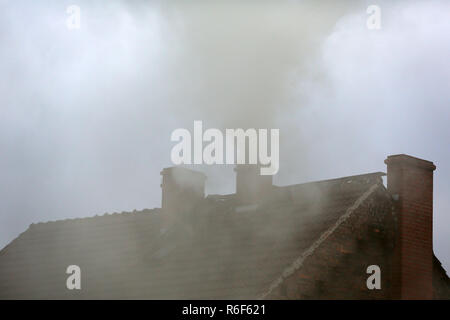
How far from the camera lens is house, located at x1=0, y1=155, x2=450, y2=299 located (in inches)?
765

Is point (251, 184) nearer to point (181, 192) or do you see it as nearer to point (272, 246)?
point (181, 192)

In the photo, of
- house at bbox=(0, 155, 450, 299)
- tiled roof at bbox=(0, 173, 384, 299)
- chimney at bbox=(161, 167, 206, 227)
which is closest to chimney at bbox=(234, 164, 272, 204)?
house at bbox=(0, 155, 450, 299)

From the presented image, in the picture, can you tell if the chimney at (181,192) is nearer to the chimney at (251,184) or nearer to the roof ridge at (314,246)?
the chimney at (251,184)

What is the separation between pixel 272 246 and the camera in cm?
2038

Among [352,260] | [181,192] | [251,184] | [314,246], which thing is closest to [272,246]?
[314,246]

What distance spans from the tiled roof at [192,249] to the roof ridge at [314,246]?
0.30ft

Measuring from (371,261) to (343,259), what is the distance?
99cm

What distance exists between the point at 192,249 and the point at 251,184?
2.56 meters

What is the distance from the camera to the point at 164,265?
879 inches

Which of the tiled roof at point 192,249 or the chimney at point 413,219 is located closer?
the tiled roof at point 192,249

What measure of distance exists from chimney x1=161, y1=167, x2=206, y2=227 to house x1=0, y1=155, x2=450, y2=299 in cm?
3

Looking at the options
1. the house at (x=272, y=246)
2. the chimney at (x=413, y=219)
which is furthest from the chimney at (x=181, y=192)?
the chimney at (x=413, y=219)

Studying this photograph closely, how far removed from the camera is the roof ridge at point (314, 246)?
18375 mm
